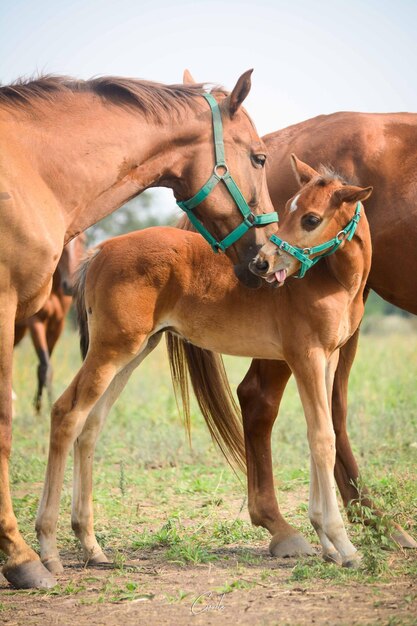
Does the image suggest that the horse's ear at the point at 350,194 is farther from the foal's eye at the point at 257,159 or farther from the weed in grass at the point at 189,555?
the weed in grass at the point at 189,555

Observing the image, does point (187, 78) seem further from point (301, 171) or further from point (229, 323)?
point (229, 323)

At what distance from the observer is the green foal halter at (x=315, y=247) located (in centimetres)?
411

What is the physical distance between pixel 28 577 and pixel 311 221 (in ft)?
7.20

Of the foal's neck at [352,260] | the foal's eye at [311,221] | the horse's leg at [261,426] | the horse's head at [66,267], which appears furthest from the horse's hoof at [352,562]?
the horse's head at [66,267]

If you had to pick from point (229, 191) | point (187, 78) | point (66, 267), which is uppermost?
point (187, 78)

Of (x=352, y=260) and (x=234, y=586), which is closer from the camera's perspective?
(x=234, y=586)

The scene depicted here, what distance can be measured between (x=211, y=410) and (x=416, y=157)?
1.92 m

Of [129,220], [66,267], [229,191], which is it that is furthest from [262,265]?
[129,220]

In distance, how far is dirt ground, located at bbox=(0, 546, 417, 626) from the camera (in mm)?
3342

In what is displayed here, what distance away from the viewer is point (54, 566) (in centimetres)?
420

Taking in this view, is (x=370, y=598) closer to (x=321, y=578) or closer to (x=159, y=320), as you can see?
(x=321, y=578)

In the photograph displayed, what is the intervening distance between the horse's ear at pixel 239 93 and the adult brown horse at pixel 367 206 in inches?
26.2

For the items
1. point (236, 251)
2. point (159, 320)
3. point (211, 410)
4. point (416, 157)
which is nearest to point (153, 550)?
point (211, 410)

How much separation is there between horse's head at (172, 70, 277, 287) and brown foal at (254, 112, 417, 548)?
542 mm
